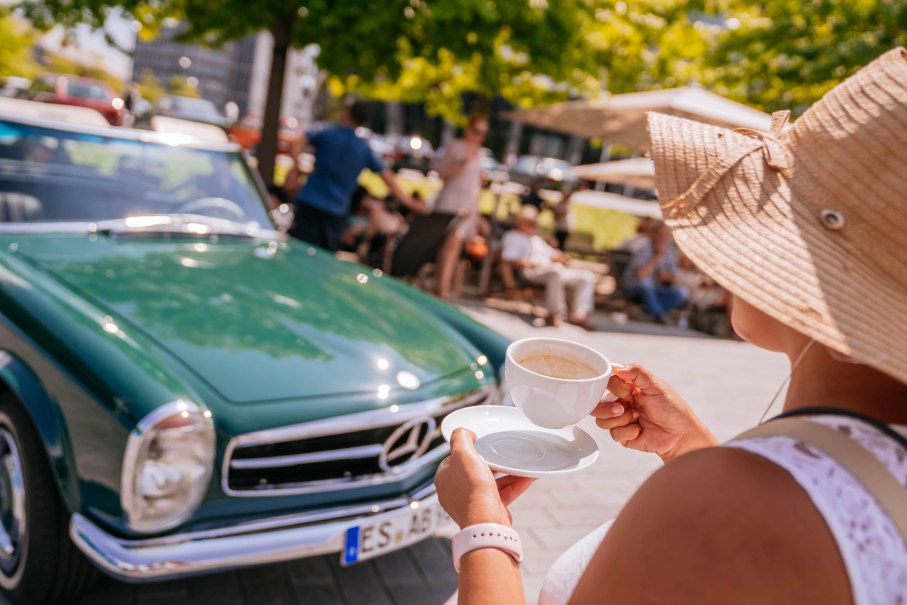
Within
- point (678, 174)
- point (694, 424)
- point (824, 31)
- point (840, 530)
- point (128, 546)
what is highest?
point (824, 31)

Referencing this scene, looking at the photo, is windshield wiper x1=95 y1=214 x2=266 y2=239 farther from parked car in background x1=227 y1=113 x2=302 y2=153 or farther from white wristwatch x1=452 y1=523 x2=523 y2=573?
white wristwatch x1=452 y1=523 x2=523 y2=573

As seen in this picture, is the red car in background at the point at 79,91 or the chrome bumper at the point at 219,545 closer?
the chrome bumper at the point at 219,545

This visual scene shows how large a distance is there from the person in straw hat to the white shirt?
25.4 ft

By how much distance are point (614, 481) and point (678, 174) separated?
3.54m

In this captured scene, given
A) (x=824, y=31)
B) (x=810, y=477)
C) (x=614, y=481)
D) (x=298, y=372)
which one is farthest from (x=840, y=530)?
(x=824, y=31)

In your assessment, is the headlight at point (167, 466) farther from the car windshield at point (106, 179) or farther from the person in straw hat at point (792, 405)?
the car windshield at point (106, 179)

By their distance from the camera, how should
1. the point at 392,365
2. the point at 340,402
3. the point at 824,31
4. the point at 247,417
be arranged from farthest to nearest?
the point at 824,31 → the point at 392,365 → the point at 340,402 → the point at 247,417

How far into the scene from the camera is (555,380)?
4.27 feet

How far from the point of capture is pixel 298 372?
103 inches

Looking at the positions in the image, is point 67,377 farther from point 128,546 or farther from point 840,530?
point 840,530

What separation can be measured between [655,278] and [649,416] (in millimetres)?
8913

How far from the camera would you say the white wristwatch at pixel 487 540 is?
1.11 metres

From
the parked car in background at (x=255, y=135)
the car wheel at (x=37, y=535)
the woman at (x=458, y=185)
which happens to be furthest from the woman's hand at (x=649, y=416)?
the woman at (x=458, y=185)

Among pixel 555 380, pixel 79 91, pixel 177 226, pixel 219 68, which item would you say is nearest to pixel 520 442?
pixel 555 380
